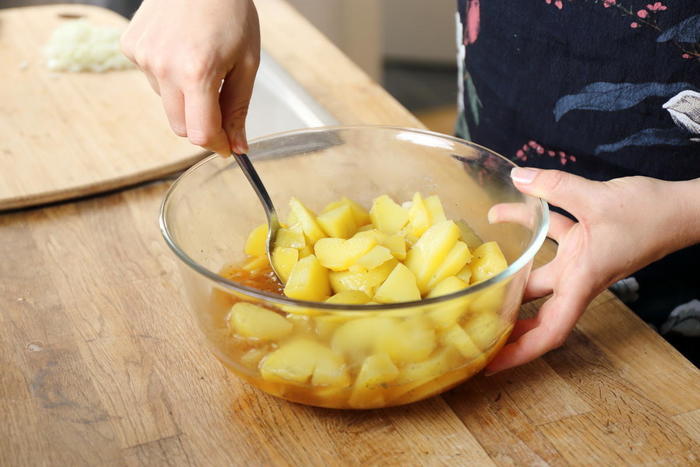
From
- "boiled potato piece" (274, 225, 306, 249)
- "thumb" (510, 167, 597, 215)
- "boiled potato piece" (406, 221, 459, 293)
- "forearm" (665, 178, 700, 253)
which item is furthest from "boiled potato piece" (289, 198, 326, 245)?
"forearm" (665, 178, 700, 253)

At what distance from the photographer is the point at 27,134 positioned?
126cm

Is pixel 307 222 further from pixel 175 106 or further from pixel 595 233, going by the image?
pixel 595 233

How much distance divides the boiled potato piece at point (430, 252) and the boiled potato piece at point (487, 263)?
0.14 ft

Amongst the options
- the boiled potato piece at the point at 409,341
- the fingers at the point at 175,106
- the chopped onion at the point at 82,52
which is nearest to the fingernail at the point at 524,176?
the boiled potato piece at the point at 409,341

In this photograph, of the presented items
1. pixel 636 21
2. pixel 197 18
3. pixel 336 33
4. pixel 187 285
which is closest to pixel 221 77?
pixel 197 18

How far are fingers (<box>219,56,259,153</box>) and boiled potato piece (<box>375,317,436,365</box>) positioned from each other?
31 cm

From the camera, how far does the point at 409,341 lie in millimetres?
664

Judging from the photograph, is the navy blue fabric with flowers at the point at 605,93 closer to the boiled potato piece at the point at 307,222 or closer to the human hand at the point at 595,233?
the human hand at the point at 595,233

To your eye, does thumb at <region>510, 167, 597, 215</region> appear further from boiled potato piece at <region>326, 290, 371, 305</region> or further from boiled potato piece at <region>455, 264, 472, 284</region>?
boiled potato piece at <region>326, 290, 371, 305</region>

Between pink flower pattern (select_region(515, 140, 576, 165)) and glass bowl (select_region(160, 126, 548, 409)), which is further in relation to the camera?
pink flower pattern (select_region(515, 140, 576, 165))

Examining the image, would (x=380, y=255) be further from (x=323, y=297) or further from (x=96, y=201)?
Result: (x=96, y=201)

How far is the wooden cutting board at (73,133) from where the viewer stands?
1.12 m

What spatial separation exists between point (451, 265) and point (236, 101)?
0.29 metres

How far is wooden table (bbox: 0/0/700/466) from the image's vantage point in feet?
2.32
